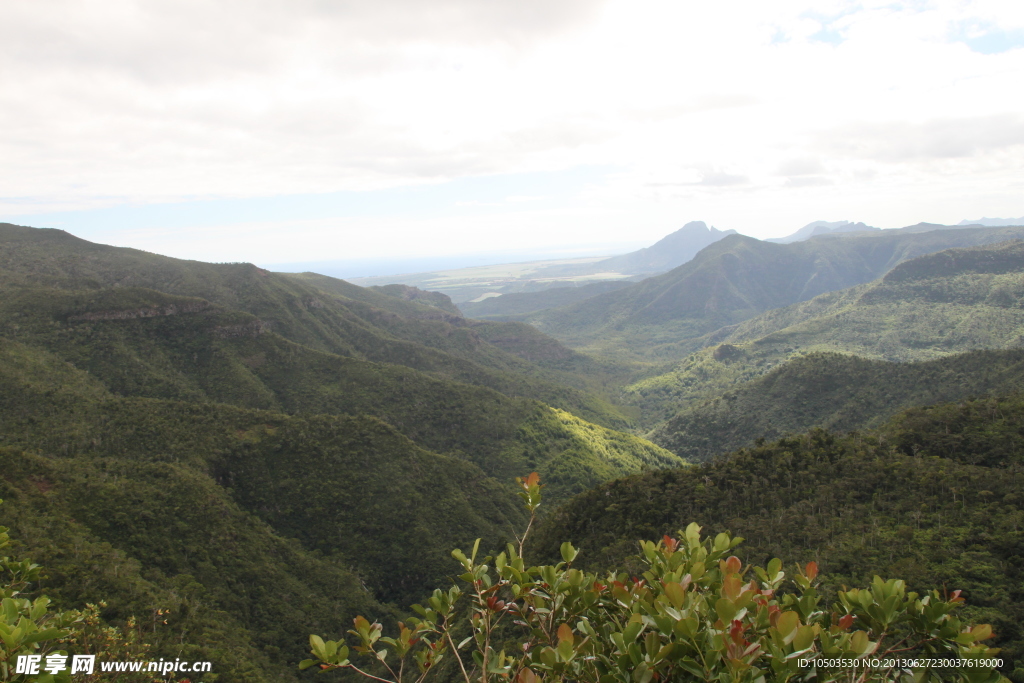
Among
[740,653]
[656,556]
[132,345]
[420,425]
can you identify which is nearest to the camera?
[740,653]

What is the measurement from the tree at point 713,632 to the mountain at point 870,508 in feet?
73.1

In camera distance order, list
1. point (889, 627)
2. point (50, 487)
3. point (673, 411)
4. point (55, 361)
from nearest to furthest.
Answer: point (889, 627) < point (50, 487) < point (55, 361) < point (673, 411)

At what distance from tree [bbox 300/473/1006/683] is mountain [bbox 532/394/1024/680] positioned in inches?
877

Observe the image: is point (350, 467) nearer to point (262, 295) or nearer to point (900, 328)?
point (262, 295)

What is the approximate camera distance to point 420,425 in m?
81.3

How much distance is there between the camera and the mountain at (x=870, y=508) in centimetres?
2512

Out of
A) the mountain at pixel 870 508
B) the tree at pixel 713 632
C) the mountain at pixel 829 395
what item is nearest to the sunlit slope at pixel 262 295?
the mountain at pixel 829 395

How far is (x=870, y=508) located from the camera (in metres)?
33.4

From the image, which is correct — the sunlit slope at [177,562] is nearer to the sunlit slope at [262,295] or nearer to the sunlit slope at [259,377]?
the sunlit slope at [259,377]

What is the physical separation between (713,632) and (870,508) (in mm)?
37669

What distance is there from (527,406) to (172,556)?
61.4 metres

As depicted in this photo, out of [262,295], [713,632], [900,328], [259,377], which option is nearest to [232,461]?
[259,377]

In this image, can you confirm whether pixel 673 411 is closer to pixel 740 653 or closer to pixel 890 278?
pixel 890 278

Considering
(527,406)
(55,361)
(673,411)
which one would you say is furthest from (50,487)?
(673,411)
